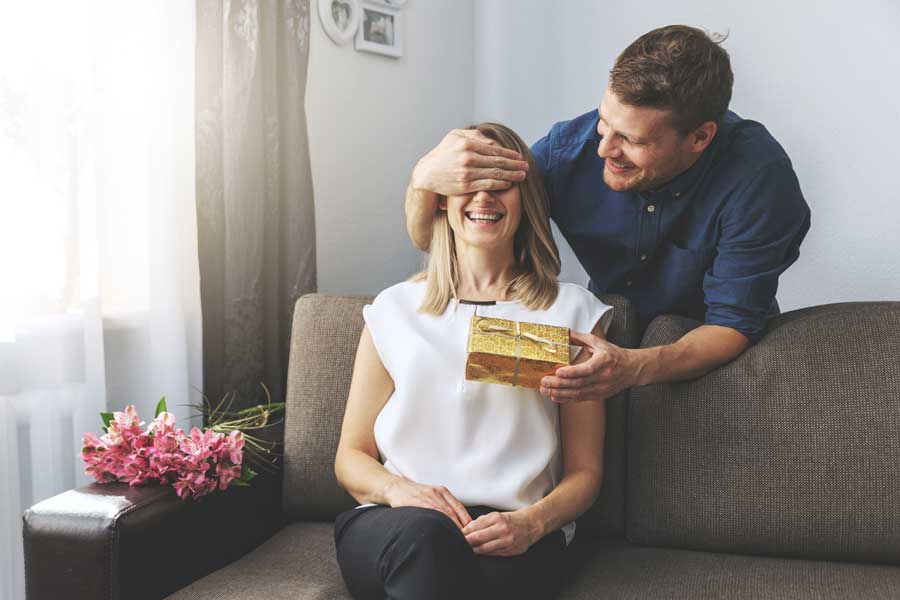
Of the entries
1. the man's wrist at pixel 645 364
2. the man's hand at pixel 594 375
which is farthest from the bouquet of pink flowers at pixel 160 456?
the man's wrist at pixel 645 364

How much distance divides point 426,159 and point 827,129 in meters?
1.21

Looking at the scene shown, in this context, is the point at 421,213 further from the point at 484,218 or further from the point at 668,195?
the point at 668,195

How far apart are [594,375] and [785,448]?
458mm

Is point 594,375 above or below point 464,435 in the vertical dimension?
above

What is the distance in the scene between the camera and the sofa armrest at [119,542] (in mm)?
1313

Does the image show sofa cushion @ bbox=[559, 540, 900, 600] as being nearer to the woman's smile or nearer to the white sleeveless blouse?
the white sleeveless blouse

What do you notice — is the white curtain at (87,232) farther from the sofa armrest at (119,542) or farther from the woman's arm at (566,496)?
the woman's arm at (566,496)

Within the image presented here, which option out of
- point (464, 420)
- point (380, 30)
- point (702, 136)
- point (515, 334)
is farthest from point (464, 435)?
point (380, 30)

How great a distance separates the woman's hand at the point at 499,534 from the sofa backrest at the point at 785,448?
38cm

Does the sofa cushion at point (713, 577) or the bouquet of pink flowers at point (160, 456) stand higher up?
the bouquet of pink flowers at point (160, 456)

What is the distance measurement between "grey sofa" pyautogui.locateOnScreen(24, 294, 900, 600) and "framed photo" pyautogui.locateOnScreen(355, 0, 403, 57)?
1330 millimetres

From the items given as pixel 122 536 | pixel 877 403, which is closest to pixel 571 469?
pixel 877 403

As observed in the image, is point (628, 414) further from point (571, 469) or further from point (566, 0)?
point (566, 0)

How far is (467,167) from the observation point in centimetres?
158
